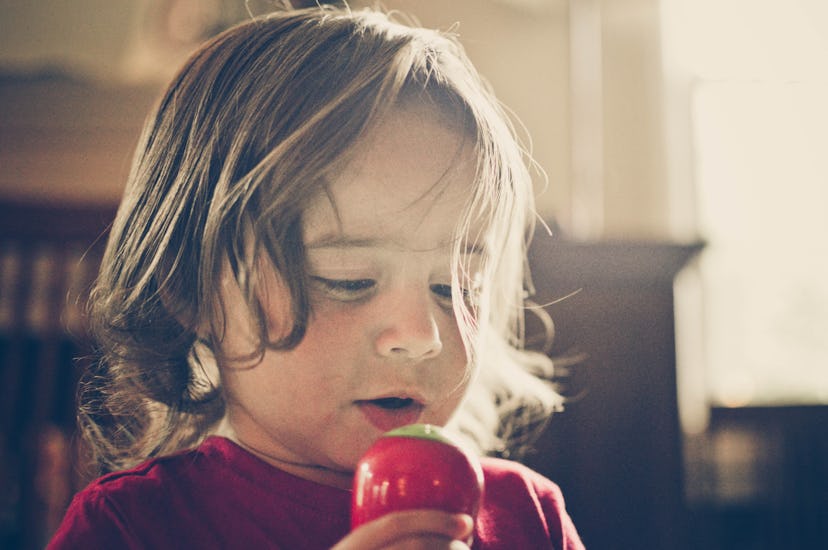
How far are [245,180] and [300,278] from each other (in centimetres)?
9

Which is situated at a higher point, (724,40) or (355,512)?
(724,40)

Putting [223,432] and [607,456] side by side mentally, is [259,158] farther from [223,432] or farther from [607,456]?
[607,456]

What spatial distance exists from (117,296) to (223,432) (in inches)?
5.6

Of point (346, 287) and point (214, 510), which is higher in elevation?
point (346, 287)

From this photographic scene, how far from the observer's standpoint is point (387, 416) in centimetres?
49

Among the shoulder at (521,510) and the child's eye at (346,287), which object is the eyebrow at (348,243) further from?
the shoulder at (521,510)

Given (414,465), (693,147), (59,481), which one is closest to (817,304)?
(693,147)

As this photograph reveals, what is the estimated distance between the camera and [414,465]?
39 centimetres

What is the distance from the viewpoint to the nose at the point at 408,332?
0.46m

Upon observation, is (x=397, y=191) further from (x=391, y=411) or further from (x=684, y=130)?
(x=684, y=130)

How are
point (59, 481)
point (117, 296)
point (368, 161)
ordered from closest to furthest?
point (368, 161), point (117, 296), point (59, 481)

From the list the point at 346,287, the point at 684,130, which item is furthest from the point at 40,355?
the point at 684,130

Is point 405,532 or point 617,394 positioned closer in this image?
point 405,532

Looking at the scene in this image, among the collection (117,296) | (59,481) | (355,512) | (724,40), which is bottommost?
(59,481)
